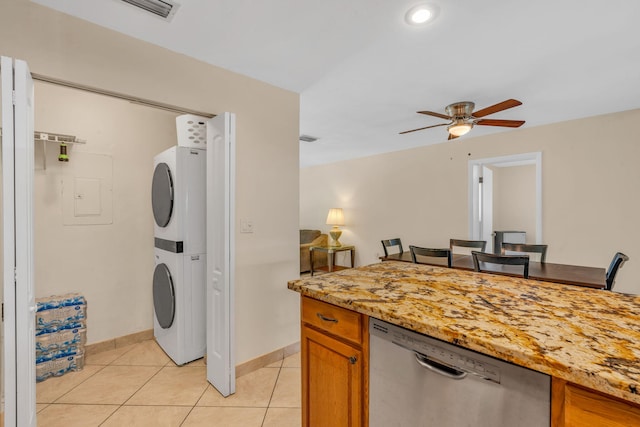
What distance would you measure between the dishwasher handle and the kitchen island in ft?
0.37

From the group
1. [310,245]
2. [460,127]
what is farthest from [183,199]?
[310,245]

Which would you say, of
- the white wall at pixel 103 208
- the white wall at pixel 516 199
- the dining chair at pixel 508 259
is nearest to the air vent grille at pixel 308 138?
the white wall at pixel 103 208

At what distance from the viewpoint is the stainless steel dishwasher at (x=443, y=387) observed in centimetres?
77

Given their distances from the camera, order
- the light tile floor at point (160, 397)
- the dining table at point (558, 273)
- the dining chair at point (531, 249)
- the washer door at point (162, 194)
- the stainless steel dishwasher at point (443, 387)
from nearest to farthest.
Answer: the stainless steel dishwasher at point (443, 387)
the light tile floor at point (160, 397)
the dining table at point (558, 273)
the washer door at point (162, 194)
the dining chair at point (531, 249)

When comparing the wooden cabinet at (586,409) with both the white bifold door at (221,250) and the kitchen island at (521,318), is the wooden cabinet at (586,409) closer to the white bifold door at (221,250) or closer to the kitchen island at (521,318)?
the kitchen island at (521,318)

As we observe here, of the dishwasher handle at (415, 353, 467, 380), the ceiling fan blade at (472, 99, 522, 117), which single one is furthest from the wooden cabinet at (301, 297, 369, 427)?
the ceiling fan blade at (472, 99, 522, 117)

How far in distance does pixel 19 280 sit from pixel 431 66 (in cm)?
260

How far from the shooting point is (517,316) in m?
0.98

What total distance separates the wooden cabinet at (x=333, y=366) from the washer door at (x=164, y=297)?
1451mm

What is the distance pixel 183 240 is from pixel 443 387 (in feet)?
6.69

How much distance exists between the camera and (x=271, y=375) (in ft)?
7.38

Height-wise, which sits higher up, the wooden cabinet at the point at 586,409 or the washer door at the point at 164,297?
the wooden cabinet at the point at 586,409

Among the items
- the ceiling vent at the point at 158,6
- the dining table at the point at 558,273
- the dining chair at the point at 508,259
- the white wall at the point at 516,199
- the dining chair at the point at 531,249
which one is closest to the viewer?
the ceiling vent at the point at 158,6

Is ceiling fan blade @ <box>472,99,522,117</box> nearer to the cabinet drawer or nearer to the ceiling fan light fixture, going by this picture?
the ceiling fan light fixture
